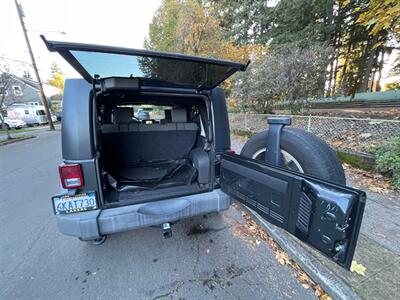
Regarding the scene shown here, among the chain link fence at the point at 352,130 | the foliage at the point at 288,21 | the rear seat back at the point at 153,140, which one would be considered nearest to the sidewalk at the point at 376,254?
the chain link fence at the point at 352,130

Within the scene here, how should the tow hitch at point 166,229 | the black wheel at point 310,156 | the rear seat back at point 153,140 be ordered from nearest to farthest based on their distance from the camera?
the black wheel at point 310,156, the tow hitch at point 166,229, the rear seat back at point 153,140

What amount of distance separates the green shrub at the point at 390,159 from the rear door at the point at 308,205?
3.11 m

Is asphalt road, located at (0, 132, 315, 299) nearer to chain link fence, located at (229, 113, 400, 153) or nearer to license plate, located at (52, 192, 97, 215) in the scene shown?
license plate, located at (52, 192, 97, 215)

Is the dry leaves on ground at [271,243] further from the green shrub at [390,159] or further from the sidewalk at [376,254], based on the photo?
the green shrub at [390,159]

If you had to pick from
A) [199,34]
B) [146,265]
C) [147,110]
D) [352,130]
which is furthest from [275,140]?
[199,34]

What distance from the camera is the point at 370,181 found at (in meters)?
3.49

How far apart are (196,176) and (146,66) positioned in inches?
56.6

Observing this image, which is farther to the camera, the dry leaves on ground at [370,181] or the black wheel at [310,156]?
the dry leaves on ground at [370,181]

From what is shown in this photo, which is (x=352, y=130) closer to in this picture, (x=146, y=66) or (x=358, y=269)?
(x=358, y=269)

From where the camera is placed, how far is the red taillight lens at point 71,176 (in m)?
1.70

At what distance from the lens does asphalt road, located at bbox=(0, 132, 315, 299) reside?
1.72 m

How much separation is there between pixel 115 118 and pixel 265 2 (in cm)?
1207

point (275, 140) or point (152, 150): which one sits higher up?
point (275, 140)

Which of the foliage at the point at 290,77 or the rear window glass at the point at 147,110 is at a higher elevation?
the foliage at the point at 290,77
